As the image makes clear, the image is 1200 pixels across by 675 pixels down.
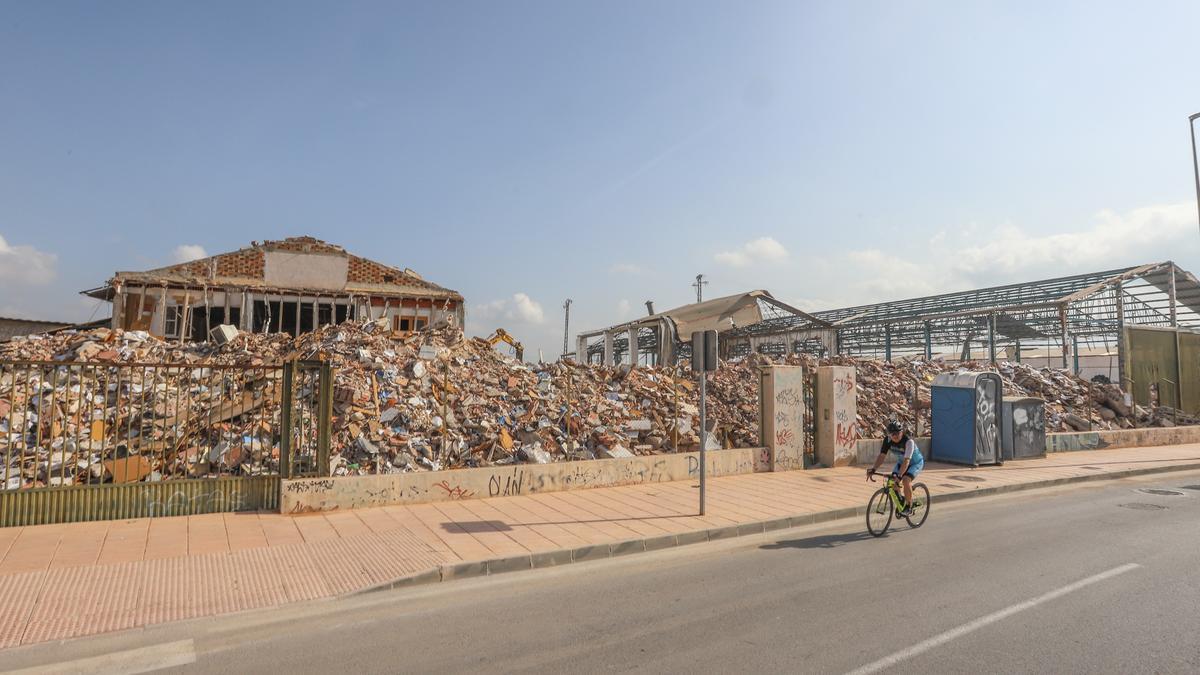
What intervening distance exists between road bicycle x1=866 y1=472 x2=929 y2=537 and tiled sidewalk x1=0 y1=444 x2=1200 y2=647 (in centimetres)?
80

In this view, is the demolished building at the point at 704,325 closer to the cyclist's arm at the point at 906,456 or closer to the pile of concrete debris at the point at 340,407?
the pile of concrete debris at the point at 340,407

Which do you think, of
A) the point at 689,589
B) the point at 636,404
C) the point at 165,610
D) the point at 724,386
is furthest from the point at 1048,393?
the point at 165,610

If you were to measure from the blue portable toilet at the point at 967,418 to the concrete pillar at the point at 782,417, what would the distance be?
410cm

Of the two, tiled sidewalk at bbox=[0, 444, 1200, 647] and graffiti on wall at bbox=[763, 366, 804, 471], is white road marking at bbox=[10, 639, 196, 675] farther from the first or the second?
graffiti on wall at bbox=[763, 366, 804, 471]

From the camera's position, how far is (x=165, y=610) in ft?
17.4

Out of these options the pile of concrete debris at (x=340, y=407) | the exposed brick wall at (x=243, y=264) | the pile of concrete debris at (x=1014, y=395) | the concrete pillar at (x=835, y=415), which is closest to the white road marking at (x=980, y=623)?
the pile of concrete debris at (x=340, y=407)

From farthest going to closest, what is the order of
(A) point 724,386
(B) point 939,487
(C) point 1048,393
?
1. (C) point 1048,393
2. (A) point 724,386
3. (B) point 939,487

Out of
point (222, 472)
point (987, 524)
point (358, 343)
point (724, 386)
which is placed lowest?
point (987, 524)

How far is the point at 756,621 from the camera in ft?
17.0

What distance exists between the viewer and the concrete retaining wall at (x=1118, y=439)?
59.1 ft

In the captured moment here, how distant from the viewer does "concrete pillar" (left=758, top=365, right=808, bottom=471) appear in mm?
13391

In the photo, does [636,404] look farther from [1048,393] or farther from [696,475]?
[1048,393]

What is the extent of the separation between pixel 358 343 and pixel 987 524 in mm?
13516

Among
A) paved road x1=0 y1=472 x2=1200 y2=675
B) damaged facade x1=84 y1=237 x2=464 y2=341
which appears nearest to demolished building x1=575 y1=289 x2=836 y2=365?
damaged facade x1=84 y1=237 x2=464 y2=341
